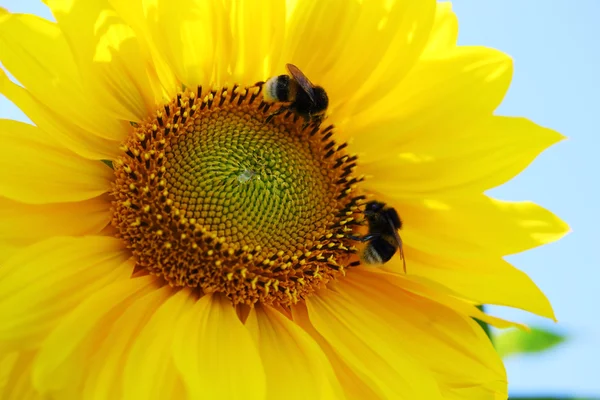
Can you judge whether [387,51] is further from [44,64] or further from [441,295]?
[44,64]

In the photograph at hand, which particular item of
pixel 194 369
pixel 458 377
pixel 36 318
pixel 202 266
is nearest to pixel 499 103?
pixel 458 377

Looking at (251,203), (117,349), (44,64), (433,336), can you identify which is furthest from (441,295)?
(44,64)

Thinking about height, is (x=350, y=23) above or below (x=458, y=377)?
above

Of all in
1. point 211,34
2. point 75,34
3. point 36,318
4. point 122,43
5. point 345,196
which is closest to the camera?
point 36,318

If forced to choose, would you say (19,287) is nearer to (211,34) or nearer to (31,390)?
(31,390)

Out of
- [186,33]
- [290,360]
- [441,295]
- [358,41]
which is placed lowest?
[290,360]

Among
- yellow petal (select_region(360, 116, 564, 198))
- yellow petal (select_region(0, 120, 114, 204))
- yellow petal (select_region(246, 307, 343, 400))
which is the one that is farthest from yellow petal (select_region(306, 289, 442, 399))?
yellow petal (select_region(0, 120, 114, 204))

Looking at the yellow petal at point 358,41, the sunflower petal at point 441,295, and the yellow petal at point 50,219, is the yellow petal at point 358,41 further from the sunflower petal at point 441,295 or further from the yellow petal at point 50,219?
the yellow petal at point 50,219

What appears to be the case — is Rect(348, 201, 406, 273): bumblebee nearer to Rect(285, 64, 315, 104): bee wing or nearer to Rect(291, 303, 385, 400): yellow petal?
Rect(291, 303, 385, 400): yellow petal
